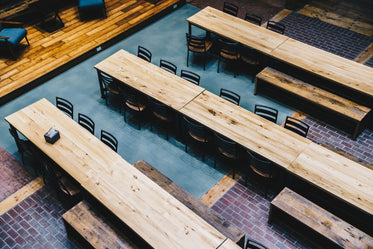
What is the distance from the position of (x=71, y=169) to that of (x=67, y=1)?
710 cm

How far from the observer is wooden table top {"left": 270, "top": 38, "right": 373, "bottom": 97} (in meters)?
7.59

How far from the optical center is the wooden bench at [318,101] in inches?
298

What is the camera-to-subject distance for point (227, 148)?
6.77 m

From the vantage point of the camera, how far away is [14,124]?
6.99 meters

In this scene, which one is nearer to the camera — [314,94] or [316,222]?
[316,222]

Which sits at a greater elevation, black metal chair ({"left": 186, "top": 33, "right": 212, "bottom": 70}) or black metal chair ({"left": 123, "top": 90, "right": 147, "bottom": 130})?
black metal chair ({"left": 186, "top": 33, "right": 212, "bottom": 70})

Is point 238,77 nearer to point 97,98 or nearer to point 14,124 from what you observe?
point 97,98

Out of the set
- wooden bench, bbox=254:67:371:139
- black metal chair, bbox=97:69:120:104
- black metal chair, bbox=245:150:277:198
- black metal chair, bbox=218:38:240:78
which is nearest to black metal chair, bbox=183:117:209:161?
black metal chair, bbox=245:150:277:198

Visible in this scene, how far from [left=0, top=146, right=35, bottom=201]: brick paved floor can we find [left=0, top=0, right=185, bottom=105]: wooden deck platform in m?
1.76

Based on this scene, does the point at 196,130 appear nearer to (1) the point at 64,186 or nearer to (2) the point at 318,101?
(1) the point at 64,186

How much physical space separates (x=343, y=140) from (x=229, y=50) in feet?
10.1

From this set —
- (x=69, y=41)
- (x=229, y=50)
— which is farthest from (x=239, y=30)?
(x=69, y=41)

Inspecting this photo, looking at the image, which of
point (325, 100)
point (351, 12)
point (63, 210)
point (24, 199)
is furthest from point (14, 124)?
point (351, 12)

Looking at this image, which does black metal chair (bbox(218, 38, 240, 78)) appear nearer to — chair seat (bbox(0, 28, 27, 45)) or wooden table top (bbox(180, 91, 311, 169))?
wooden table top (bbox(180, 91, 311, 169))
